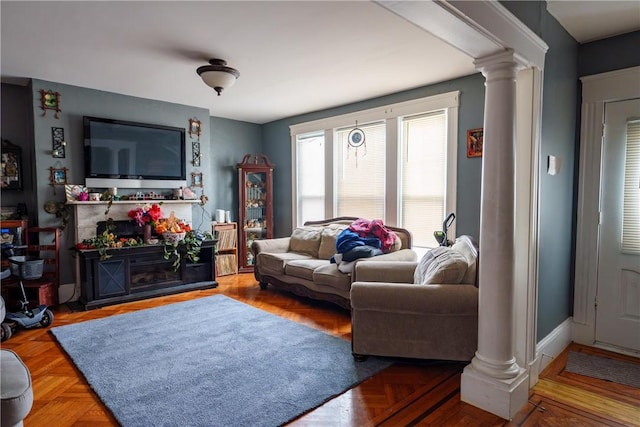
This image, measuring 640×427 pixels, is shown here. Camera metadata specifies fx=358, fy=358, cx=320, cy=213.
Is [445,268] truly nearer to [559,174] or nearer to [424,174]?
[559,174]

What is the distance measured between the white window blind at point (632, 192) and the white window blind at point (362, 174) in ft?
7.76

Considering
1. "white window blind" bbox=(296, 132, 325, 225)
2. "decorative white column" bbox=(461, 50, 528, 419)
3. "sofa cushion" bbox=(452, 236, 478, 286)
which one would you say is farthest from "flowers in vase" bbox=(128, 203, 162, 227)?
"decorative white column" bbox=(461, 50, 528, 419)

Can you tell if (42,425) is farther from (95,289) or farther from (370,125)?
(370,125)

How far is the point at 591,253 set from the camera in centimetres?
288

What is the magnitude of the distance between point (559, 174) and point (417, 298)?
55.0 inches

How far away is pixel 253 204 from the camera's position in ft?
18.6

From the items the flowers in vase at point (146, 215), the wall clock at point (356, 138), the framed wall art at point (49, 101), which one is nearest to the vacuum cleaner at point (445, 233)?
the wall clock at point (356, 138)

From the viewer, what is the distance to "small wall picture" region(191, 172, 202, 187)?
16.8ft

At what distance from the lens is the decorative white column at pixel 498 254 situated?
6.38 ft

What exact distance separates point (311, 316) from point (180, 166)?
9.22ft

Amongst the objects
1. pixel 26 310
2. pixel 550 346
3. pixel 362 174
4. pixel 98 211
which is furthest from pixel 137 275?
pixel 550 346

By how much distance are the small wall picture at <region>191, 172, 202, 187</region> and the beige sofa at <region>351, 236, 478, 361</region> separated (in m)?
3.47

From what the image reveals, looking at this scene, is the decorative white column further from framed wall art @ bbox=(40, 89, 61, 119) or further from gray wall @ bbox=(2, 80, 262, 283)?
framed wall art @ bbox=(40, 89, 61, 119)

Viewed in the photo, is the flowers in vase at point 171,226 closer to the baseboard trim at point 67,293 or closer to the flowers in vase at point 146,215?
the flowers in vase at point 146,215
